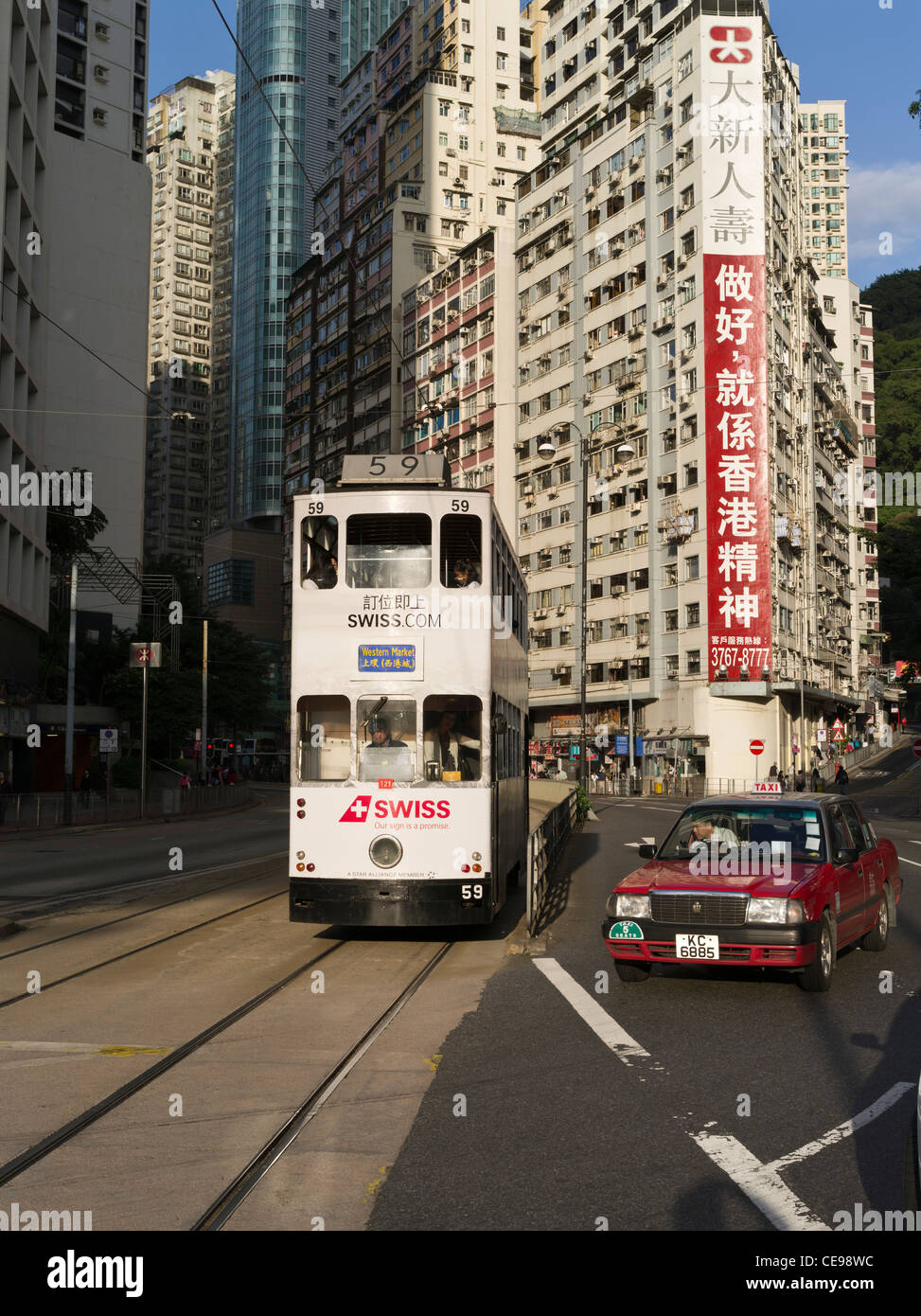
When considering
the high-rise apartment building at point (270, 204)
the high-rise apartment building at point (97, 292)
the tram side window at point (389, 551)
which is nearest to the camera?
the tram side window at point (389, 551)

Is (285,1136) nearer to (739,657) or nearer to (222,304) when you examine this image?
(739,657)

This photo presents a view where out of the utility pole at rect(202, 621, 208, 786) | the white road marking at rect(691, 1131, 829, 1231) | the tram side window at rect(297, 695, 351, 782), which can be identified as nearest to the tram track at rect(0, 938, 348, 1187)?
the tram side window at rect(297, 695, 351, 782)

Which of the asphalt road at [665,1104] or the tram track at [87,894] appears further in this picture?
the tram track at [87,894]

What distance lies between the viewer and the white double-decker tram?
1327cm

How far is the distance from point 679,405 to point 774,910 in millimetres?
64762

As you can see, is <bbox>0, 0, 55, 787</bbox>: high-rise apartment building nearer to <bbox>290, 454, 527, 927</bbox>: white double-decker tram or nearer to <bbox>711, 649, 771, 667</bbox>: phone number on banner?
<bbox>290, 454, 527, 927</bbox>: white double-decker tram

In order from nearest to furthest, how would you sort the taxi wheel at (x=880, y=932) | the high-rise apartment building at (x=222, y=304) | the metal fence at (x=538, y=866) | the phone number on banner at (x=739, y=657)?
the taxi wheel at (x=880, y=932)
the metal fence at (x=538, y=866)
the phone number on banner at (x=739, y=657)
the high-rise apartment building at (x=222, y=304)

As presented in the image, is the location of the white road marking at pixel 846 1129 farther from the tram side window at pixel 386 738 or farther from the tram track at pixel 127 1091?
the tram side window at pixel 386 738

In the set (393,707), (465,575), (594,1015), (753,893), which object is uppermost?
Result: (465,575)

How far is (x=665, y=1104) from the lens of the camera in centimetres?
720

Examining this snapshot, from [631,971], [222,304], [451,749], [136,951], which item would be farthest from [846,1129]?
[222,304]

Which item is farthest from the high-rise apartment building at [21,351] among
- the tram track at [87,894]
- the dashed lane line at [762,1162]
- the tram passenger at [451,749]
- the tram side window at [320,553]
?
the dashed lane line at [762,1162]

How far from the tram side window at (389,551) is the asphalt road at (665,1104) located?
13.2 feet

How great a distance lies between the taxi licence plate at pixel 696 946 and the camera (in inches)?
404
